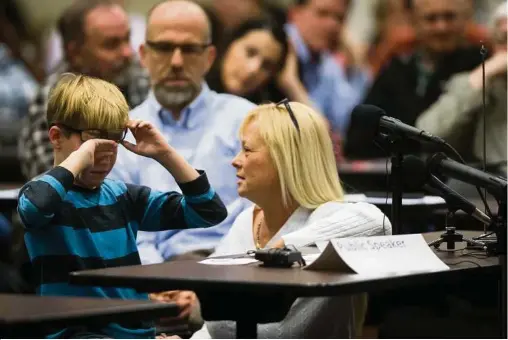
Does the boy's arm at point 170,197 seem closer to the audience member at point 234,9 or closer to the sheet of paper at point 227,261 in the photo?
the sheet of paper at point 227,261

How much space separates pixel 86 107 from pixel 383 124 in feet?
2.73

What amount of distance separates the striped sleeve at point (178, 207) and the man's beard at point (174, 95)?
1.52m

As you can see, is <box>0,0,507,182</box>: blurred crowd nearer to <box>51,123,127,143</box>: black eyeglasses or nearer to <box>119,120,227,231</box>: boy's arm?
<box>119,120,227,231</box>: boy's arm

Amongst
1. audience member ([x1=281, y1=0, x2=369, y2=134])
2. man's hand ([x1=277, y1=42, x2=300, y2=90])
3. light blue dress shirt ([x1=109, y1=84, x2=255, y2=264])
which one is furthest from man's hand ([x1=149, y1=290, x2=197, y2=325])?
audience member ([x1=281, y1=0, x2=369, y2=134])

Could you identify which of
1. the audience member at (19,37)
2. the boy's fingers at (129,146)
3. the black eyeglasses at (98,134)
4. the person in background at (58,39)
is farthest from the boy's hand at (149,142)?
the audience member at (19,37)

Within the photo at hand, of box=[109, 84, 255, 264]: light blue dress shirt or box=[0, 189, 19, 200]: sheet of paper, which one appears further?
box=[0, 189, 19, 200]: sheet of paper

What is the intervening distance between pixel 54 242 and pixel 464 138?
3319mm

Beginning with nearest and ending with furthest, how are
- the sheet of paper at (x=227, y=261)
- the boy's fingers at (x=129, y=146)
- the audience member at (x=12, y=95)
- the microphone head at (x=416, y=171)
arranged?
the microphone head at (x=416, y=171) → the sheet of paper at (x=227, y=261) → the boy's fingers at (x=129, y=146) → the audience member at (x=12, y=95)

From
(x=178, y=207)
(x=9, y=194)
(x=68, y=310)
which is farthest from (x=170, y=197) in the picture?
(x=9, y=194)

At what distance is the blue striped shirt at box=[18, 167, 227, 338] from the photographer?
3281 mm

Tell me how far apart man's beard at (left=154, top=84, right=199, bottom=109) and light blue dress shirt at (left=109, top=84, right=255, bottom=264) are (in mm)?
24

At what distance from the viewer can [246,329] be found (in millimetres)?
3111

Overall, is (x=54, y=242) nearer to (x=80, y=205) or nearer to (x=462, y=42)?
(x=80, y=205)

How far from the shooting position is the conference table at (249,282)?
2828 mm
